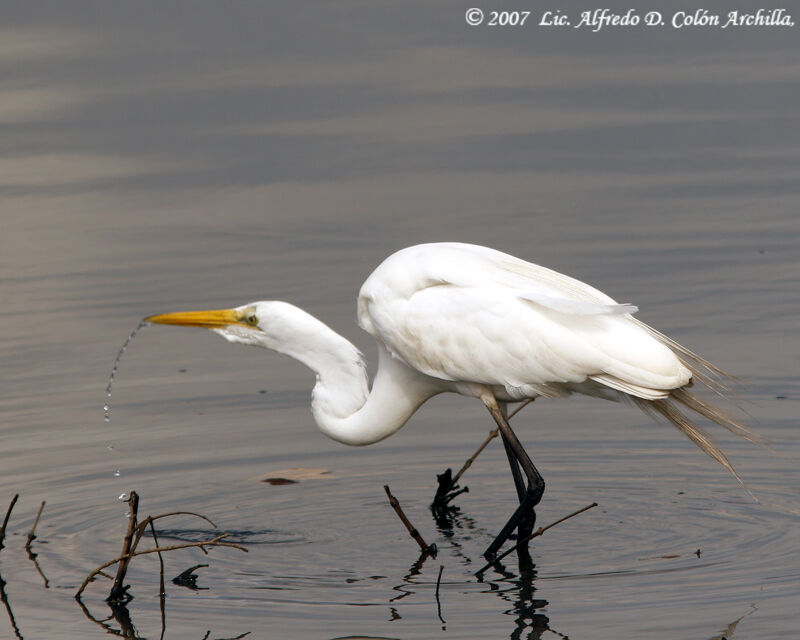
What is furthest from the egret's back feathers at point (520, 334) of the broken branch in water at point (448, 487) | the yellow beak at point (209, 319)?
the yellow beak at point (209, 319)

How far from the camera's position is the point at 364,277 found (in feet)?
35.3

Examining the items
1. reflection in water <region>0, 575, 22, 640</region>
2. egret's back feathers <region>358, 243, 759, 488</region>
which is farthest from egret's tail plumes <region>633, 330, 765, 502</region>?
reflection in water <region>0, 575, 22, 640</region>

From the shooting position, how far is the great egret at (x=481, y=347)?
7.16m

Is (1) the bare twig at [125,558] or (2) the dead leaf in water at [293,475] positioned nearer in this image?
(1) the bare twig at [125,558]

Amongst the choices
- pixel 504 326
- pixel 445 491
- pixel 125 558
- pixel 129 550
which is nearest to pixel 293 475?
pixel 445 491

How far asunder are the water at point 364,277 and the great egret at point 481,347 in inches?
18.7

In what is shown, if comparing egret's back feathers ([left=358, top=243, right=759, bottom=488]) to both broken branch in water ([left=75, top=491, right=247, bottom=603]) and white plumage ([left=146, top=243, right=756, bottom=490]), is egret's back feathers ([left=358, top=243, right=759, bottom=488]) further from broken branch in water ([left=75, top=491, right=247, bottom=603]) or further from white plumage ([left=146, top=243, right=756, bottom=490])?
broken branch in water ([left=75, top=491, right=247, bottom=603])

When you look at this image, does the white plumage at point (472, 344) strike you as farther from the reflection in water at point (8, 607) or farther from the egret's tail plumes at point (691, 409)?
the reflection in water at point (8, 607)

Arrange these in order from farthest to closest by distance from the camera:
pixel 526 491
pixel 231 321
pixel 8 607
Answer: pixel 231 321
pixel 526 491
pixel 8 607

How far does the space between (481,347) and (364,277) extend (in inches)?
136

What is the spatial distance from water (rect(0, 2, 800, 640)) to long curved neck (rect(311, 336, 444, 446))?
1.29 feet

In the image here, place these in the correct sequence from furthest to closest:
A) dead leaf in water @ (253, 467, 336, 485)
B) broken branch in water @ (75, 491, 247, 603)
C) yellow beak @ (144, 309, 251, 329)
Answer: dead leaf in water @ (253, 467, 336, 485), yellow beak @ (144, 309, 251, 329), broken branch in water @ (75, 491, 247, 603)

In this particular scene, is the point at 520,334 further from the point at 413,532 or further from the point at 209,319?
the point at 209,319

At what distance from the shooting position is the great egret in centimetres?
716
